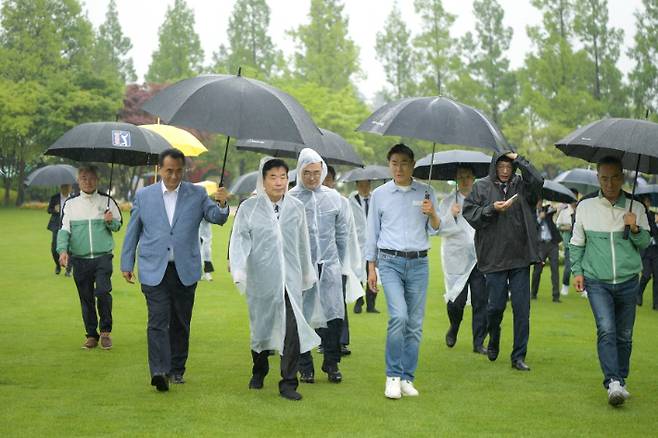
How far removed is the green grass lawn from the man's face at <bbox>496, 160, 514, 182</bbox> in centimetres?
188

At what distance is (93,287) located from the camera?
10.1m

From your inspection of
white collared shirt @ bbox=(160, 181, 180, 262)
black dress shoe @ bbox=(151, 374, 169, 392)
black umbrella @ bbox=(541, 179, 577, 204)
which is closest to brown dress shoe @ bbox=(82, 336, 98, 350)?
black dress shoe @ bbox=(151, 374, 169, 392)

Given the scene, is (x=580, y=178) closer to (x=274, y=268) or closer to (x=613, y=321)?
(x=613, y=321)

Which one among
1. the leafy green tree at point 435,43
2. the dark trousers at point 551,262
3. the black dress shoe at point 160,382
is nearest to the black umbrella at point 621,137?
the black dress shoe at point 160,382

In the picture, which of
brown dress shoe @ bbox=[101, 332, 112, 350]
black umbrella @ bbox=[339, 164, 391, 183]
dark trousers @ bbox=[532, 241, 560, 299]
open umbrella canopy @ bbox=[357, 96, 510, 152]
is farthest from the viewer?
dark trousers @ bbox=[532, 241, 560, 299]

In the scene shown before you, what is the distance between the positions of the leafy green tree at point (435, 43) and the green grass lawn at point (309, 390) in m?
41.1

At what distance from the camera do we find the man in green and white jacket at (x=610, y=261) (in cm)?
755

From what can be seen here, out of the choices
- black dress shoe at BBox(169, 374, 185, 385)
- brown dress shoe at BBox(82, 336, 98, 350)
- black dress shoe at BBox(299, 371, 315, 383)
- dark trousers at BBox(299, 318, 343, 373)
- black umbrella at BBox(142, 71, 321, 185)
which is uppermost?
black umbrella at BBox(142, 71, 321, 185)

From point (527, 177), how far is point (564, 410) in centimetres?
249

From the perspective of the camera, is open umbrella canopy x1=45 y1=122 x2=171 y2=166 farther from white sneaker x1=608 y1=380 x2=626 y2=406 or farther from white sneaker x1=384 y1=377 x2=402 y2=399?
white sneaker x1=608 y1=380 x2=626 y2=406

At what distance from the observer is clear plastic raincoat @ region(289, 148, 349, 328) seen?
825 centimetres

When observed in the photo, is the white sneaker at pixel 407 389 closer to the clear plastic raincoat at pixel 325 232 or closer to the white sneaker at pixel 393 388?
the white sneaker at pixel 393 388

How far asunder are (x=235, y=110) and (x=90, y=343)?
13.3 ft

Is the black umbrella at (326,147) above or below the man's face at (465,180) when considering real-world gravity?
above
